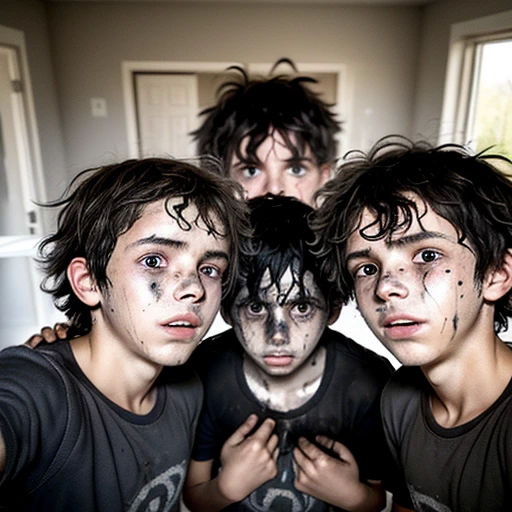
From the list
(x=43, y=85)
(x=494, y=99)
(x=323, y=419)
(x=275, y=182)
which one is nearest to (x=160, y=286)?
(x=323, y=419)

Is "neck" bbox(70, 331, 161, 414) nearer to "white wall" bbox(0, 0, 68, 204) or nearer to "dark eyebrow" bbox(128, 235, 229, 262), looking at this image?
"dark eyebrow" bbox(128, 235, 229, 262)

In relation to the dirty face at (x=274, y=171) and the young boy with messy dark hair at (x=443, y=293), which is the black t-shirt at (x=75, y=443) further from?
the dirty face at (x=274, y=171)

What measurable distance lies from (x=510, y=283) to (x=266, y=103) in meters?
0.94

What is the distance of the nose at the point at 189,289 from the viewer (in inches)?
27.4

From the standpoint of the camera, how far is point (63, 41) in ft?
11.2

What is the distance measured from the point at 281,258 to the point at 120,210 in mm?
295

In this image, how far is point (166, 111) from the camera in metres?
3.91

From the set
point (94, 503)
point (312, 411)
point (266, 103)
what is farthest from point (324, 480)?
point (266, 103)

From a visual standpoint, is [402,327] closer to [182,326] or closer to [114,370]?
[182,326]

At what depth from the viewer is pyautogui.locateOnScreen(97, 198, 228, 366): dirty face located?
27.4 inches

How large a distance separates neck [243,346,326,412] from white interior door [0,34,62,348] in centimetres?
194

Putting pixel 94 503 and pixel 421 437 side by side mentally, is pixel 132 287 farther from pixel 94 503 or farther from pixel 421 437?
pixel 421 437

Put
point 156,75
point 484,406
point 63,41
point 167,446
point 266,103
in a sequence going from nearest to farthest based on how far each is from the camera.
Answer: point 484,406 < point 167,446 < point 266,103 < point 63,41 < point 156,75

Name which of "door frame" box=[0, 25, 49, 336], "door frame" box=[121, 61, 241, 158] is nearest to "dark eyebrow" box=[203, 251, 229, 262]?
"door frame" box=[0, 25, 49, 336]
